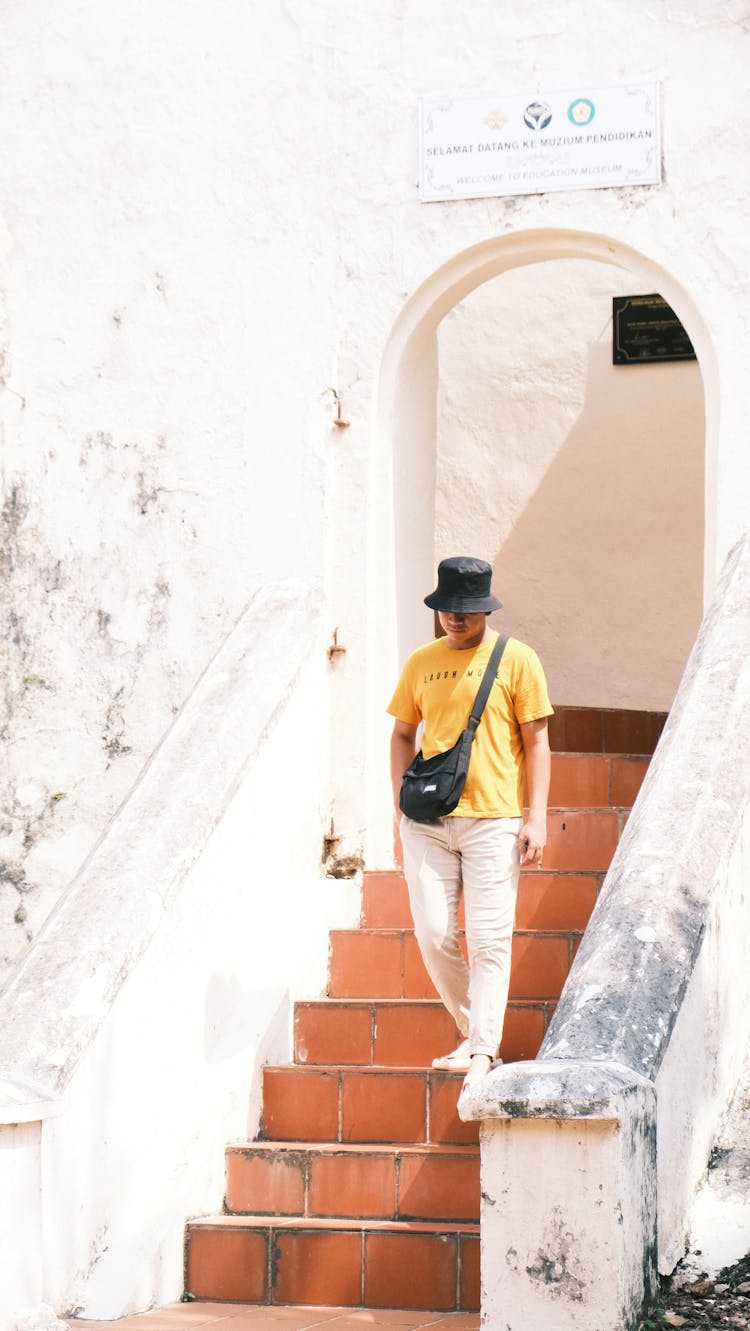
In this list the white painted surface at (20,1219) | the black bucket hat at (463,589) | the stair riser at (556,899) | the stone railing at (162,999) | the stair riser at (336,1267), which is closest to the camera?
the white painted surface at (20,1219)

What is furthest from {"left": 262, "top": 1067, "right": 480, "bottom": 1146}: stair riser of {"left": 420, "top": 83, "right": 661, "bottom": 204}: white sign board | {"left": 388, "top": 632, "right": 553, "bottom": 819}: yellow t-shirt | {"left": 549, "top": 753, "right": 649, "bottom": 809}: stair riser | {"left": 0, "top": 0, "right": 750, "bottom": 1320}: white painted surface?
{"left": 420, "top": 83, "right": 661, "bottom": 204}: white sign board

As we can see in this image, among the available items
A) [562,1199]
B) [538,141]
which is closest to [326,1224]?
[562,1199]

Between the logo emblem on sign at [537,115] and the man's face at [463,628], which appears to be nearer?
the man's face at [463,628]

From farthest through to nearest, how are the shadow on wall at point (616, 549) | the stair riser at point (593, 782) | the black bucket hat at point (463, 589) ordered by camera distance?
the shadow on wall at point (616, 549) → the stair riser at point (593, 782) → the black bucket hat at point (463, 589)

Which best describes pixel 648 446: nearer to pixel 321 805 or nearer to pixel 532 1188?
pixel 321 805

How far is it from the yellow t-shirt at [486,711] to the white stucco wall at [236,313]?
1.57 m

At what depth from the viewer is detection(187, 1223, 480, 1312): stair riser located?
5516 mm

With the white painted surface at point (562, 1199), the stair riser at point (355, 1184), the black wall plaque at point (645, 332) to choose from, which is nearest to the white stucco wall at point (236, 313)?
the stair riser at point (355, 1184)

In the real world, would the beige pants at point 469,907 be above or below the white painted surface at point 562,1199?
above

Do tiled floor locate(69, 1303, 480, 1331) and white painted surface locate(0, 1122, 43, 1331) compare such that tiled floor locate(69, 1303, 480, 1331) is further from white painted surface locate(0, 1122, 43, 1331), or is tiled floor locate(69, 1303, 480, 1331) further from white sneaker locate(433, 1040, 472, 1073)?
white sneaker locate(433, 1040, 472, 1073)

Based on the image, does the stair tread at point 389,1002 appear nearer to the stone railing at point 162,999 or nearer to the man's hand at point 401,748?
the stone railing at point 162,999

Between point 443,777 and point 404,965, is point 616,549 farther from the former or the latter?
point 443,777

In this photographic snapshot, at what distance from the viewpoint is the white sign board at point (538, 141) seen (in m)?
7.73

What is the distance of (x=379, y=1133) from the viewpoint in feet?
20.2
